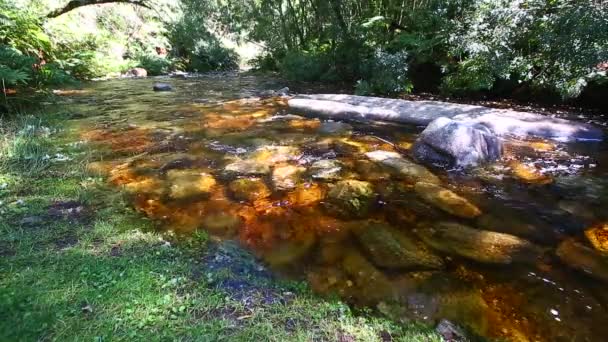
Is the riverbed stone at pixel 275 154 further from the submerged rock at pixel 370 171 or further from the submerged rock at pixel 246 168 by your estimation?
the submerged rock at pixel 370 171

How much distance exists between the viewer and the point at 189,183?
360 cm

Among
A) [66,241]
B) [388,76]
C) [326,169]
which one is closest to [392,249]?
[326,169]

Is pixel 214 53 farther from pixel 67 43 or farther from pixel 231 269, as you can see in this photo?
pixel 231 269

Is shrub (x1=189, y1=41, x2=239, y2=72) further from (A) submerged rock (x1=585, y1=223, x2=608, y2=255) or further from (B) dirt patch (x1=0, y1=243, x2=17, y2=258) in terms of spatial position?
(A) submerged rock (x1=585, y1=223, x2=608, y2=255)

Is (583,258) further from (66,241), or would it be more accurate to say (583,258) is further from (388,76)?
(388,76)

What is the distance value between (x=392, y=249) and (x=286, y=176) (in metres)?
1.60

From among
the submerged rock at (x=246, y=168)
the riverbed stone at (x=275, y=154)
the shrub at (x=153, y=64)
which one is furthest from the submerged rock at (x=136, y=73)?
the submerged rock at (x=246, y=168)

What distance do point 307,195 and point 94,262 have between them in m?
1.81

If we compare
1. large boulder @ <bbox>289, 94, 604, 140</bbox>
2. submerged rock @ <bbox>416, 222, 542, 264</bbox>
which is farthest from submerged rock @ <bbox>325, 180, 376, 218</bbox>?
large boulder @ <bbox>289, 94, 604, 140</bbox>

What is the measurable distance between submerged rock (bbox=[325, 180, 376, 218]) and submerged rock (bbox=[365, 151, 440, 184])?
501mm

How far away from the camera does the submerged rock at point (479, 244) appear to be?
251 centimetres

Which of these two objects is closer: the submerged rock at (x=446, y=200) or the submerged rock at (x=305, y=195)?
the submerged rock at (x=446, y=200)

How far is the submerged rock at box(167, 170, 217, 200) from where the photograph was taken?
3.37m

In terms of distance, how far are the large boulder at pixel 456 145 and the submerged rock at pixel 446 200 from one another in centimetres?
72
